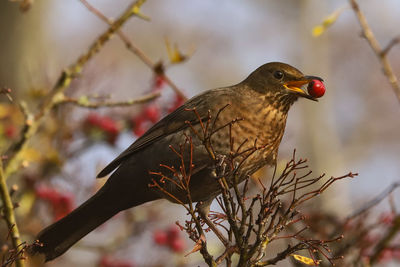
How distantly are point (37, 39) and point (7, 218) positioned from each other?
A: 267 centimetres

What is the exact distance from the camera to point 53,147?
413 cm

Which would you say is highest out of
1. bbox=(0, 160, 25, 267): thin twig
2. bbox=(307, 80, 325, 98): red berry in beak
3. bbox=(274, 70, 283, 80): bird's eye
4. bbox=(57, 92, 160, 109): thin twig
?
bbox=(57, 92, 160, 109): thin twig

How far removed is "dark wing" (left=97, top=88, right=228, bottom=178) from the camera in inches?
138

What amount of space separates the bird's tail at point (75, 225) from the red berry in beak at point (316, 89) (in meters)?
1.32

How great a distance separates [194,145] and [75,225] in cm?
84

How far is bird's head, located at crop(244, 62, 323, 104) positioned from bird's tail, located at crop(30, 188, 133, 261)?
111 cm

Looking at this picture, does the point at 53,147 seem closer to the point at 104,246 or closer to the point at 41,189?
the point at 41,189

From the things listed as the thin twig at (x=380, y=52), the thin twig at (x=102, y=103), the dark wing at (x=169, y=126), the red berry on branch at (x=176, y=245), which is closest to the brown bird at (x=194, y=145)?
the dark wing at (x=169, y=126)

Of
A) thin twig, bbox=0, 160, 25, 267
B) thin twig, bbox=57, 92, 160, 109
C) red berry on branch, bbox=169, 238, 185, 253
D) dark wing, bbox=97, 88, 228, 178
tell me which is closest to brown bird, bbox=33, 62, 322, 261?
dark wing, bbox=97, 88, 228, 178

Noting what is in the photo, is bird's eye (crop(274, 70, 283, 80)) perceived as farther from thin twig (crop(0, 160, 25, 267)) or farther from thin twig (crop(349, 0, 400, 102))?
thin twig (crop(0, 160, 25, 267))

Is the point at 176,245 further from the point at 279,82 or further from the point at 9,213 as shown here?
the point at 9,213

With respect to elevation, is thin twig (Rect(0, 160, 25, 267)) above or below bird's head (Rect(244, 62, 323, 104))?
below

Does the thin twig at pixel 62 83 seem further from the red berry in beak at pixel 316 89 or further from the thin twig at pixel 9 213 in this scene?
the red berry in beak at pixel 316 89

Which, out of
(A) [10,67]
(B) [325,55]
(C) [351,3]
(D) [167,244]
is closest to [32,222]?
(D) [167,244]
